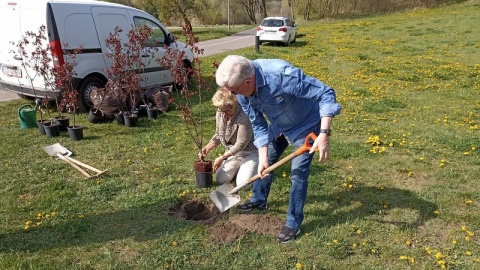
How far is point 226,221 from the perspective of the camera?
3.86 meters

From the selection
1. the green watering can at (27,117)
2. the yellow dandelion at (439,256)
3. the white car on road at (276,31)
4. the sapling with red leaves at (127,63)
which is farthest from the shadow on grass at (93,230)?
the white car on road at (276,31)

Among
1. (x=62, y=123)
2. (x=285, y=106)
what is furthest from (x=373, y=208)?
(x=62, y=123)

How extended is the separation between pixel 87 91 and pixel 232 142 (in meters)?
4.44

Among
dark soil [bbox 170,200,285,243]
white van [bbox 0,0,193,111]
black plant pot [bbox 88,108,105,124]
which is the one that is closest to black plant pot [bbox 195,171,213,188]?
dark soil [bbox 170,200,285,243]

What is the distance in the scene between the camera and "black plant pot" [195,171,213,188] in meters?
4.54

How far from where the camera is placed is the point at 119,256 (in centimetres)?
335

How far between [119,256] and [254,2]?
5438cm

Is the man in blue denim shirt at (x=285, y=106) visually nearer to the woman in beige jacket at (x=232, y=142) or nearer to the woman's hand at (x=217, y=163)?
the woman in beige jacket at (x=232, y=142)

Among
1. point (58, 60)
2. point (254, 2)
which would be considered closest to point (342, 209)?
point (58, 60)

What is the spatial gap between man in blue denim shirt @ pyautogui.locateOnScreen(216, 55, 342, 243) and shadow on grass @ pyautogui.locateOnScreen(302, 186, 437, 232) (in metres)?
0.54

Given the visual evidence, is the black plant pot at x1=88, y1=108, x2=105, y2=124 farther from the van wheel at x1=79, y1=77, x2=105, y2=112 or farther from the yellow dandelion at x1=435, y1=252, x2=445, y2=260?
the yellow dandelion at x1=435, y1=252, x2=445, y2=260

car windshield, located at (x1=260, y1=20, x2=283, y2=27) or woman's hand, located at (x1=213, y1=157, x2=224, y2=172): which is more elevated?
car windshield, located at (x1=260, y1=20, x2=283, y2=27)

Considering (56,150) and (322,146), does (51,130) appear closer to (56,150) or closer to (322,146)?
(56,150)

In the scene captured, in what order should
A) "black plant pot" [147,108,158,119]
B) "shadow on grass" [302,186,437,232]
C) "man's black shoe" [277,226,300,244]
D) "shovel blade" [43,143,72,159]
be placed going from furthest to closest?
"black plant pot" [147,108,158,119], "shovel blade" [43,143,72,159], "shadow on grass" [302,186,437,232], "man's black shoe" [277,226,300,244]
